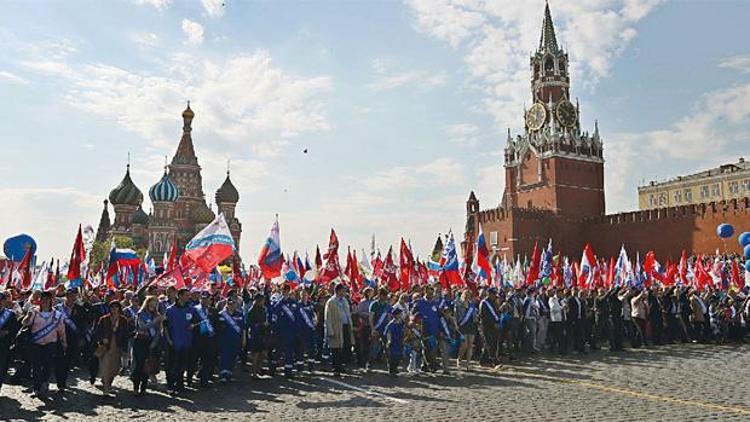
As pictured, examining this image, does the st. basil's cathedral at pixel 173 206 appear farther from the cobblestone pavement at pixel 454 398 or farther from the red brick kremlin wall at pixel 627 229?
the cobblestone pavement at pixel 454 398

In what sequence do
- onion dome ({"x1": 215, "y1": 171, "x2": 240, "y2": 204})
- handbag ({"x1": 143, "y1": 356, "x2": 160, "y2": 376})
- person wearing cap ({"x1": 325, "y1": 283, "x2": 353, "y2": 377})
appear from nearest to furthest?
1. handbag ({"x1": 143, "y1": 356, "x2": 160, "y2": 376})
2. person wearing cap ({"x1": 325, "y1": 283, "x2": 353, "y2": 377})
3. onion dome ({"x1": 215, "y1": 171, "x2": 240, "y2": 204})

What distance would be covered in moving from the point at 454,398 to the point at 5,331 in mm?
7029

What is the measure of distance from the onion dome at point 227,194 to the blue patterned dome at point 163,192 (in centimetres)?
704

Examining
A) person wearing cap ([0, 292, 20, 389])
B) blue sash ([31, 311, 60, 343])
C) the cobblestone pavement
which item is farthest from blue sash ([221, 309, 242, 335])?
Result: person wearing cap ([0, 292, 20, 389])

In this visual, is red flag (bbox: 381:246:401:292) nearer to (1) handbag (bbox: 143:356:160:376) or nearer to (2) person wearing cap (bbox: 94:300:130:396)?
(1) handbag (bbox: 143:356:160:376)

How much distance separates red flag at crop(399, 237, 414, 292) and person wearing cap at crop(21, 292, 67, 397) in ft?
40.4

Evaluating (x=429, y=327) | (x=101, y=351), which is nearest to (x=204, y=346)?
(x=101, y=351)

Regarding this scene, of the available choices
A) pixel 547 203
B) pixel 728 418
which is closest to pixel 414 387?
pixel 728 418

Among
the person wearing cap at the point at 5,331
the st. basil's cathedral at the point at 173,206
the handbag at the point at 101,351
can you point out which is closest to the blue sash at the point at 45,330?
the person wearing cap at the point at 5,331

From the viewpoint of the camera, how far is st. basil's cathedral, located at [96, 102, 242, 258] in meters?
70.4

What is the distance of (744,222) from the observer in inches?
1949

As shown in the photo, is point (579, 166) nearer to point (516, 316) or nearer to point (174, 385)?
point (516, 316)

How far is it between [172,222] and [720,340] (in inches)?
2412

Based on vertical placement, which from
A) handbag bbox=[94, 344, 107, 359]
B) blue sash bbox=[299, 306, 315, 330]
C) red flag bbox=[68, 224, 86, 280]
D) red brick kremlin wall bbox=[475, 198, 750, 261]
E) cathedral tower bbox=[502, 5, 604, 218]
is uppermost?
cathedral tower bbox=[502, 5, 604, 218]
